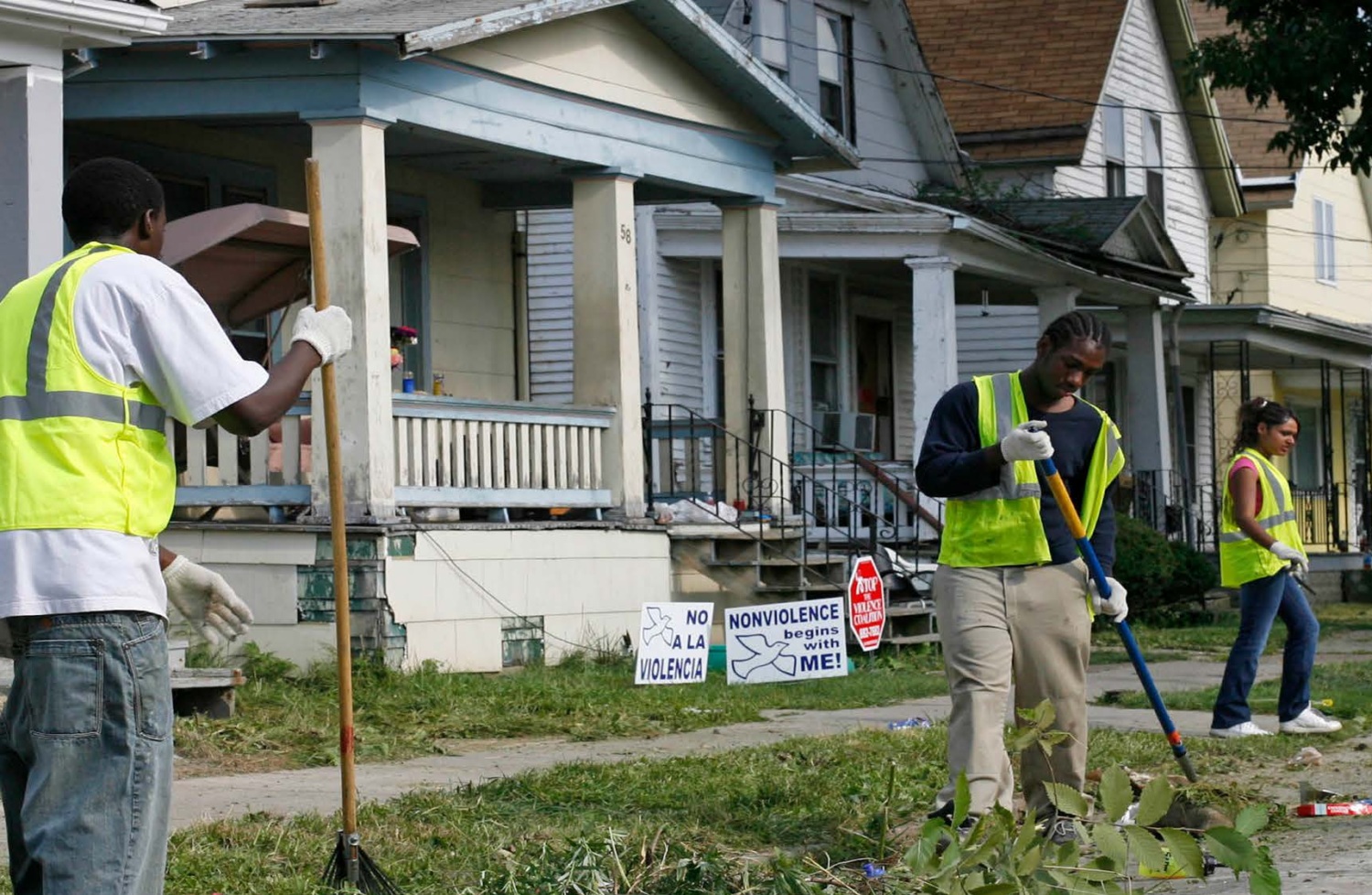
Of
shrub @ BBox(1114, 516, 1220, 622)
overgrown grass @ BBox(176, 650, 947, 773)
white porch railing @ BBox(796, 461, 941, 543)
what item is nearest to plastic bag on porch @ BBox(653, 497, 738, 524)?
white porch railing @ BBox(796, 461, 941, 543)

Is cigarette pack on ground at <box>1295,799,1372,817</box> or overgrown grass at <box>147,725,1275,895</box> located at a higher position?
overgrown grass at <box>147,725,1275,895</box>

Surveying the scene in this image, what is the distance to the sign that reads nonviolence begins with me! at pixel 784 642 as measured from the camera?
12.9 m

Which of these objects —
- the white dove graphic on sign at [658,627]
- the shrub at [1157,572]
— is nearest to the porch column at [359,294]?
the white dove graphic on sign at [658,627]

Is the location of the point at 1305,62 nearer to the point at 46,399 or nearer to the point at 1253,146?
the point at 1253,146

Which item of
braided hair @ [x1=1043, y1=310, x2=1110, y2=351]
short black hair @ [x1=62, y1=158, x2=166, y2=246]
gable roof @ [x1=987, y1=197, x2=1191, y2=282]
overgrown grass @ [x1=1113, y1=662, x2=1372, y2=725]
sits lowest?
overgrown grass @ [x1=1113, y1=662, x2=1372, y2=725]

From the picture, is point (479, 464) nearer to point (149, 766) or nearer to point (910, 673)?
point (910, 673)

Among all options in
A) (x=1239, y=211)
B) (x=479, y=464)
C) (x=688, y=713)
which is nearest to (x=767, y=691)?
(x=688, y=713)

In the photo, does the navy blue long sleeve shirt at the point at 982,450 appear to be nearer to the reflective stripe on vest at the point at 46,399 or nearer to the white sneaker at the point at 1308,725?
the reflective stripe on vest at the point at 46,399

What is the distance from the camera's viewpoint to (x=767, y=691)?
487 inches

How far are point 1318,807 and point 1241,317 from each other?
1776cm

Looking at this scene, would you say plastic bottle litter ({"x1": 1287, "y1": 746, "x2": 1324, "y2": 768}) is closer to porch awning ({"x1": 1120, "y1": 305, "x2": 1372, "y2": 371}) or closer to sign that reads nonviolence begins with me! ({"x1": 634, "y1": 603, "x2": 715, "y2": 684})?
sign that reads nonviolence begins with me! ({"x1": 634, "y1": 603, "x2": 715, "y2": 684})

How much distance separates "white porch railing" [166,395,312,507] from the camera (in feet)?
42.3

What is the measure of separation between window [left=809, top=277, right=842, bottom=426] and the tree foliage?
173 inches

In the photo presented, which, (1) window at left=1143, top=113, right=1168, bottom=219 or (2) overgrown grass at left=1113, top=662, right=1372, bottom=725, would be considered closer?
(2) overgrown grass at left=1113, top=662, right=1372, bottom=725
